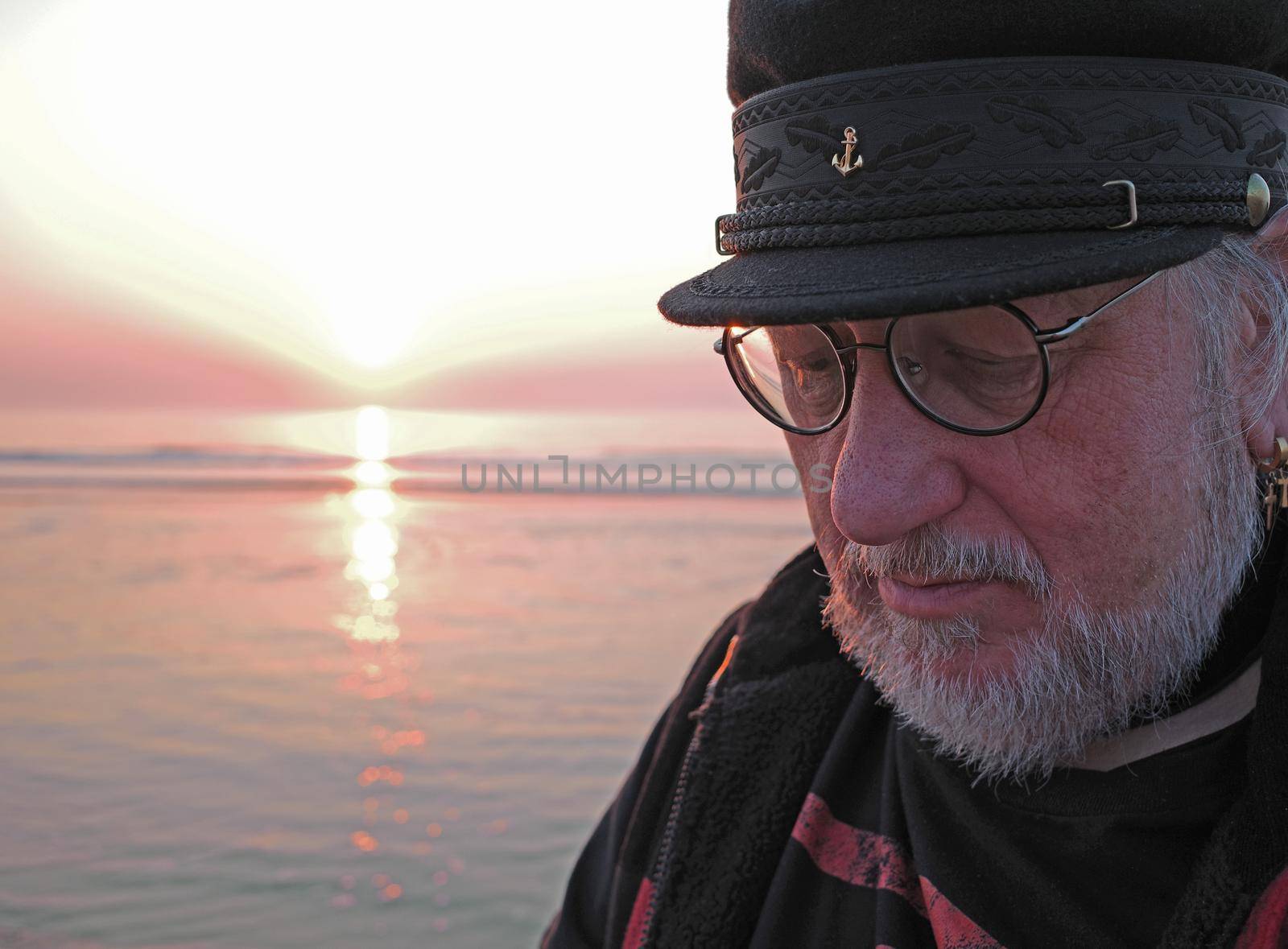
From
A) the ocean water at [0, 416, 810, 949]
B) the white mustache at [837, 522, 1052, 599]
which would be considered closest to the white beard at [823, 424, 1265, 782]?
the white mustache at [837, 522, 1052, 599]

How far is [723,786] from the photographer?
5.35ft

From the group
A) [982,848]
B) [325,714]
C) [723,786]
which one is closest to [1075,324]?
[982,848]

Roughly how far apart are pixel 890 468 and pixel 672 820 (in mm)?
701

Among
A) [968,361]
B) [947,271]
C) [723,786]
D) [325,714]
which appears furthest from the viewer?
[325,714]

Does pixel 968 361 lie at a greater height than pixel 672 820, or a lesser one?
greater

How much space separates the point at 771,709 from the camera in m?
1.68

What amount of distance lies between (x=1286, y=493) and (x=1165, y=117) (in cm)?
49

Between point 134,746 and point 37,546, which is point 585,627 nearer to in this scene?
point 134,746

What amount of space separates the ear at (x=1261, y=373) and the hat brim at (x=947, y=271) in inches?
5.3

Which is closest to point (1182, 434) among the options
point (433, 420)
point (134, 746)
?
point (134, 746)

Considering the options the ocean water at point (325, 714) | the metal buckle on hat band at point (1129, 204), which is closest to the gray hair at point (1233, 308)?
the metal buckle on hat band at point (1129, 204)

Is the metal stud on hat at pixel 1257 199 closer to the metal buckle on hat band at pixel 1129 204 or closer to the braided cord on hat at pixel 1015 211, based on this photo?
the braided cord on hat at pixel 1015 211

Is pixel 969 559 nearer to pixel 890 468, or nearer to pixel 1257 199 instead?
pixel 890 468

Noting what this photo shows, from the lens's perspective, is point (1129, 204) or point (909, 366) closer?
point (1129, 204)
